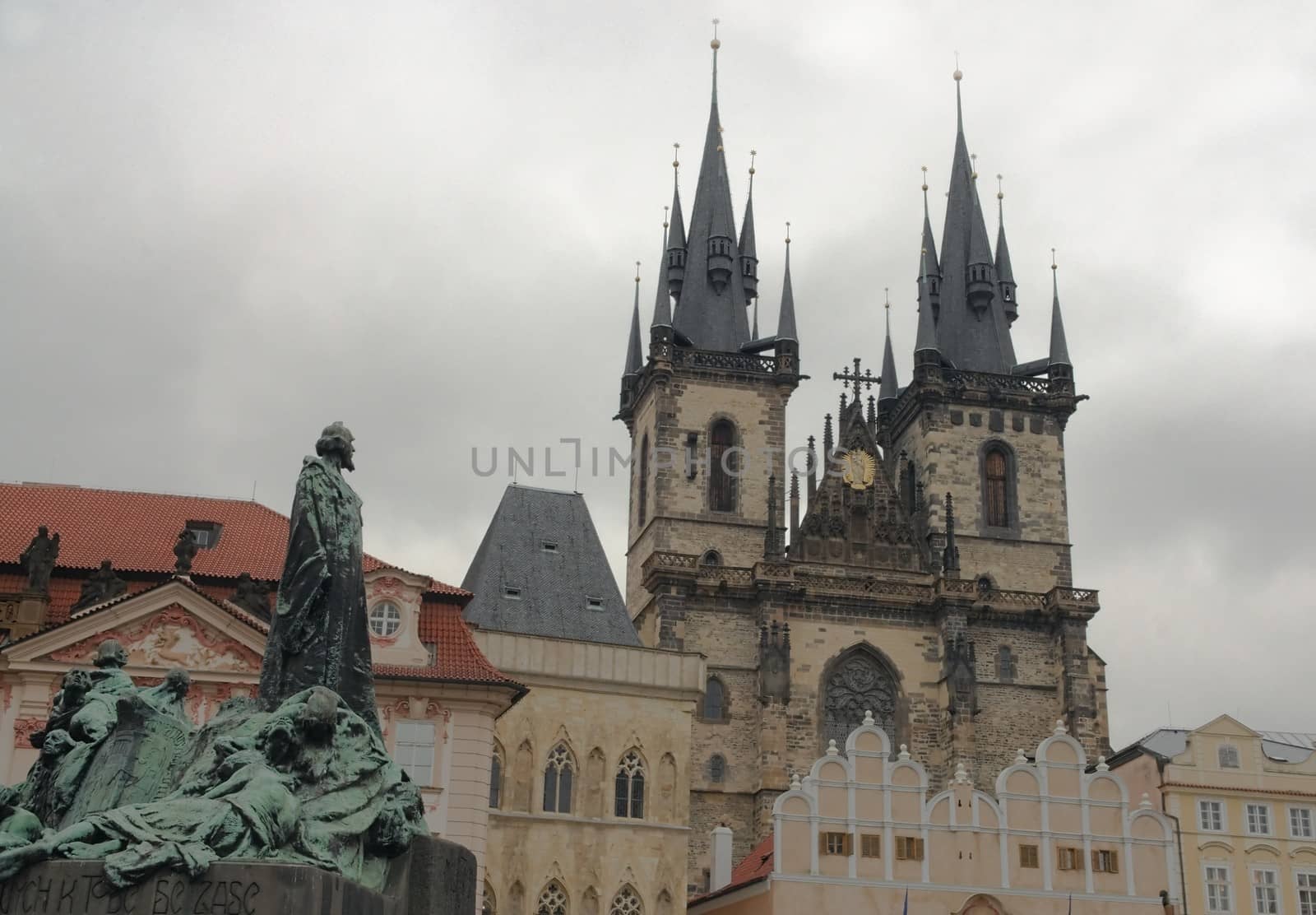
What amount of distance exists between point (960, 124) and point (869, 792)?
37.6 m

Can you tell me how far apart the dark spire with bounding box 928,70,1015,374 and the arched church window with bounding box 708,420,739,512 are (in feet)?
29.3

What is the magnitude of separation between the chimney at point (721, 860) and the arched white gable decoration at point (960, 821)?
5737mm

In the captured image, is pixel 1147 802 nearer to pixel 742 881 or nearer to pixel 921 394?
pixel 742 881

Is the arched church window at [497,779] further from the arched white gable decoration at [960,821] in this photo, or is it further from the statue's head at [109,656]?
the statue's head at [109,656]

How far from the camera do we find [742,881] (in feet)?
104

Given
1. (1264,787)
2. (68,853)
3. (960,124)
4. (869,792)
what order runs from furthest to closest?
(960,124) < (1264,787) < (869,792) < (68,853)

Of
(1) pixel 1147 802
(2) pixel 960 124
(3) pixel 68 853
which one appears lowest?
(3) pixel 68 853

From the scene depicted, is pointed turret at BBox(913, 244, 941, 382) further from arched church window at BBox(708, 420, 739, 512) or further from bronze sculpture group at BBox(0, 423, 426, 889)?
bronze sculpture group at BBox(0, 423, 426, 889)

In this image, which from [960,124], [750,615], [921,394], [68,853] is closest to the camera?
[68,853]

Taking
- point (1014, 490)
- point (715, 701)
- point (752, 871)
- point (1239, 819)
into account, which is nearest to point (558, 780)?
point (752, 871)

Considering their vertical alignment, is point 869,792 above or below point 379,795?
above

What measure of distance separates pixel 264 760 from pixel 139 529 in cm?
2043

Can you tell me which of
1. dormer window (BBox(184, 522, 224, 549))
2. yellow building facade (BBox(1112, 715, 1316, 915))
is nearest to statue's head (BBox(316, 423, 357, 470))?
dormer window (BBox(184, 522, 224, 549))

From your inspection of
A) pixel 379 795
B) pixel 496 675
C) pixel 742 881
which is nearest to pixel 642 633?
pixel 742 881
